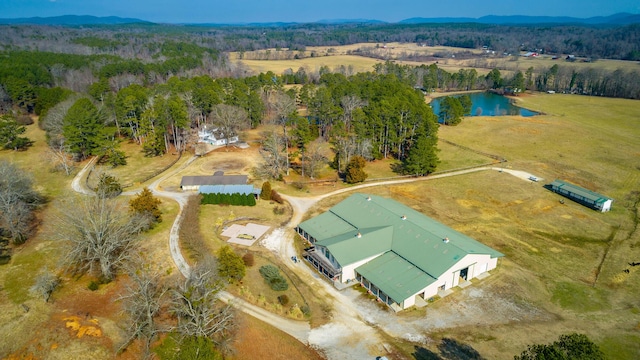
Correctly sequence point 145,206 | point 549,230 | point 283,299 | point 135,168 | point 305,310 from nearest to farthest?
point 305,310 < point 283,299 < point 145,206 < point 549,230 < point 135,168

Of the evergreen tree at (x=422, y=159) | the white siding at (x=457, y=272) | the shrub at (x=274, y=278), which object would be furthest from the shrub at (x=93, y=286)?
the evergreen tree at (x=422, y=159)

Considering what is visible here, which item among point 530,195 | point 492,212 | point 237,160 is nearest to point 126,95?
point 237,160

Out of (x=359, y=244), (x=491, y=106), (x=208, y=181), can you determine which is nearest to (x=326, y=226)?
(x=359, y=244)

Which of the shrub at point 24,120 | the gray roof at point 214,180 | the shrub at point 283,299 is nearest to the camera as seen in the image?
the shrub at point 283,299

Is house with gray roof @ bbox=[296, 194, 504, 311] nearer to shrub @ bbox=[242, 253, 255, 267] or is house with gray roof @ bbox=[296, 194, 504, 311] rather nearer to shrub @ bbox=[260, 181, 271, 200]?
shrub @ bbox=[242, 253, 255, 267]

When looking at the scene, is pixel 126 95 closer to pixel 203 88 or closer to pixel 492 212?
pixel 203 88

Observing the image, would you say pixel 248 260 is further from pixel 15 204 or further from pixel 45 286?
pixel 15 204

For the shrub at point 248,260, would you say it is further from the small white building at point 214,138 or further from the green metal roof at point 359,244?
the small white building at point 214,138
